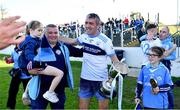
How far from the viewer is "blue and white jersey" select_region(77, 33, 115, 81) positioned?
666 cm

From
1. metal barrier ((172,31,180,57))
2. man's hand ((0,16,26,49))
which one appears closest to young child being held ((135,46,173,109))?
man's hand ((0,16,26,49))

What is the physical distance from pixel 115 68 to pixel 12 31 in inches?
104

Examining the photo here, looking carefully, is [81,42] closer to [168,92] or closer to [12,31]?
[168,92]

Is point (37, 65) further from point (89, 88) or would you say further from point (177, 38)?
point (177, 38)

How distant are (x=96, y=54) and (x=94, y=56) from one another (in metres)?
0.05

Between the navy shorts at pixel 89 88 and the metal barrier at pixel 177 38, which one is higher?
the metal barrier at pixel 177 38

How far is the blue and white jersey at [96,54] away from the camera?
6660 millimetres

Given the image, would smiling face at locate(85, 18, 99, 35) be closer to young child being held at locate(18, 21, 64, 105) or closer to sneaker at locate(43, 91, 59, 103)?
young child being held at locate(18, 21, 64, 105)

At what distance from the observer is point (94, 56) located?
6711 millimetres

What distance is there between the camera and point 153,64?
6.24 meters

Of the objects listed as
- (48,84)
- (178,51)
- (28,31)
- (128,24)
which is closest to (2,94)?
(28,31)

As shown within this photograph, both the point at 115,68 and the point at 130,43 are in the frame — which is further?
the point at 130,43

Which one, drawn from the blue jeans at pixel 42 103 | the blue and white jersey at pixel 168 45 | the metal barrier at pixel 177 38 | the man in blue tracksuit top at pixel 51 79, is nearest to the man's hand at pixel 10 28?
the man in blue tracksuit top at pixel 51 79

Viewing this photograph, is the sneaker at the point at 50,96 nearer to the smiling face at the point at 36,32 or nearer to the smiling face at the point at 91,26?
the smiling face at the point at 36,32
